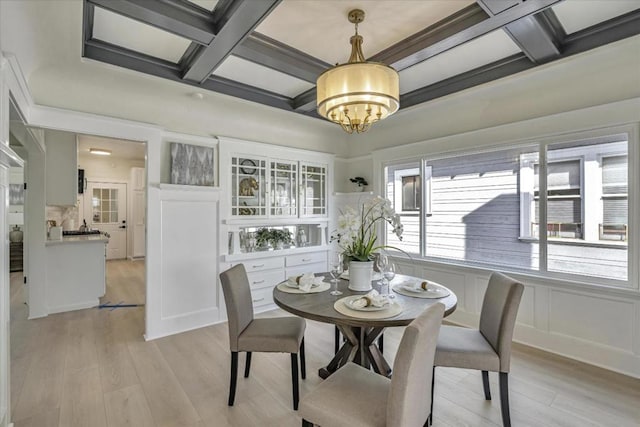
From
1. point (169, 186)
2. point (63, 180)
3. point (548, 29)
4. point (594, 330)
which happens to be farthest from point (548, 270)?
point (63, 180)

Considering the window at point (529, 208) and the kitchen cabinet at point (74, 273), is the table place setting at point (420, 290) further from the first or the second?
the kitchen cabinet at point (74, 273)

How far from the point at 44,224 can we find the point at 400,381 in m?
4.87

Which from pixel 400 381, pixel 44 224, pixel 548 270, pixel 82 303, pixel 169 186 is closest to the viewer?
pixel 400 381

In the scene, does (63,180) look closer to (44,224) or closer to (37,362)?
(44,224)

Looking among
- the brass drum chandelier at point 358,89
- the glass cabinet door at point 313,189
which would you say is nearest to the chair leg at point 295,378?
the brass drum chandelier at point 358,89

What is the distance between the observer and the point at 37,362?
9.18ft

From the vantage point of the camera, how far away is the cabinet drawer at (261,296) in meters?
4.12

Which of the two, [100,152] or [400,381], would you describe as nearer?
[400,381]

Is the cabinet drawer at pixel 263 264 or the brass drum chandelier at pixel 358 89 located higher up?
the brass drum chandelier at pixel 358 89

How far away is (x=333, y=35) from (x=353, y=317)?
210 centimetres

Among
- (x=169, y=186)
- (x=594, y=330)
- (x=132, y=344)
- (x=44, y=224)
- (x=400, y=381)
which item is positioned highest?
(x=169, y=186)

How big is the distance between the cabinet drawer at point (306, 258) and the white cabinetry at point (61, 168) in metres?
3.35

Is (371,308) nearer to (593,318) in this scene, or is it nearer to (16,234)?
(593,318)

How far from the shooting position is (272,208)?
14.4 feet
